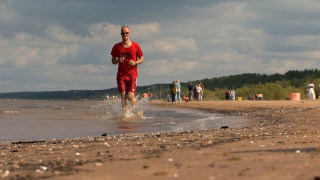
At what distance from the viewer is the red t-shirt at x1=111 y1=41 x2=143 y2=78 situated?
1273 cm

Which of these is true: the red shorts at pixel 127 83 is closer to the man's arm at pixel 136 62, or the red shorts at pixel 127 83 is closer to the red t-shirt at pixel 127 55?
the red t-shirt at pixel 127 55

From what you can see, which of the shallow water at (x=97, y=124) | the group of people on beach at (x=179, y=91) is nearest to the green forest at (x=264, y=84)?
the group of people on beach at (x=179, y=91)

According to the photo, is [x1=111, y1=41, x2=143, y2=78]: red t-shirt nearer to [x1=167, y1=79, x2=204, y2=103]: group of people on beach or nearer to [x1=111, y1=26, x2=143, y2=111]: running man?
[x1=111, y1=26, x2=143, y2=111]: running man

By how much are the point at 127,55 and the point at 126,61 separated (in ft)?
0.58

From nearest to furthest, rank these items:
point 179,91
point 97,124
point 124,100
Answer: point 97,124
point 124,100
point 179,91

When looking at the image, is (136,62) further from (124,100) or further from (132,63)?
(124,100)

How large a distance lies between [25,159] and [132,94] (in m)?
8.36

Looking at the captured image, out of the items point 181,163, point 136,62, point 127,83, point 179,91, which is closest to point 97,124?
point 127,83

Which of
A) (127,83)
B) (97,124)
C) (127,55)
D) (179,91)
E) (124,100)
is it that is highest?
(127,55)

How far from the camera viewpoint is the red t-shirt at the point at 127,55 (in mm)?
12727

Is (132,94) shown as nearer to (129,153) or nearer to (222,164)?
(129,153)

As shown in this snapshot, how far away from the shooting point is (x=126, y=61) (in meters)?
12.9

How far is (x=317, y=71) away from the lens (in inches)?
2510

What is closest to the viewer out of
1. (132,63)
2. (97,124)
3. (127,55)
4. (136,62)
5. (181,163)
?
(181,163)
